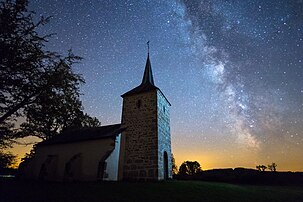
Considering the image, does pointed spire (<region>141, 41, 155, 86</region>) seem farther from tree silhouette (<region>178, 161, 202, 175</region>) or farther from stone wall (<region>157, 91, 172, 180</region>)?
tree silhouette (<region>178, 161, 202, 175</region>)

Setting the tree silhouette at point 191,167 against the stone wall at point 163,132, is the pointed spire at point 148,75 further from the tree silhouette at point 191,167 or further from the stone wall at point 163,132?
the tree silhouette at point 191,167

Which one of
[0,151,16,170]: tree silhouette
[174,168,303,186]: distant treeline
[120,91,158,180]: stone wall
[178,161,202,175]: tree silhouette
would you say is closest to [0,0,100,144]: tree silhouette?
[0,151,16,170]: tree silhouette

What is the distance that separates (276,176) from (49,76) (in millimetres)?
26740

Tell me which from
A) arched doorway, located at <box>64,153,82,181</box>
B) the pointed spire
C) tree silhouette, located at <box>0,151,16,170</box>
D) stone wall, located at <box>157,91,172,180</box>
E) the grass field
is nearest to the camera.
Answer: the grass field

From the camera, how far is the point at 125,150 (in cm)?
1587

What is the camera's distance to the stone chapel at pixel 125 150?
14.6 meters

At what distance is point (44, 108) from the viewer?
28.5ft

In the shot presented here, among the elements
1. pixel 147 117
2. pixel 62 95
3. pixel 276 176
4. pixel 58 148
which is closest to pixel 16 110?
pixel 62 95

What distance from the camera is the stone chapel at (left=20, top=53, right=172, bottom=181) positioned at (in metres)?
14.6

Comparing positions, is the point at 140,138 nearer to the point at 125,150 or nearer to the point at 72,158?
the point at 125,150

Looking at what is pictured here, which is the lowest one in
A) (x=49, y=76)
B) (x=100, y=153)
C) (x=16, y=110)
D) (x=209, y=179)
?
(x=209, y=179)

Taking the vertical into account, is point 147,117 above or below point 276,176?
above

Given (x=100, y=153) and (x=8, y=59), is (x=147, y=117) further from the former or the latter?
(x=8, y=59)

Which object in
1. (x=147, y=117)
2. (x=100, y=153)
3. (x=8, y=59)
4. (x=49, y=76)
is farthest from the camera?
(x=147, y=117)
